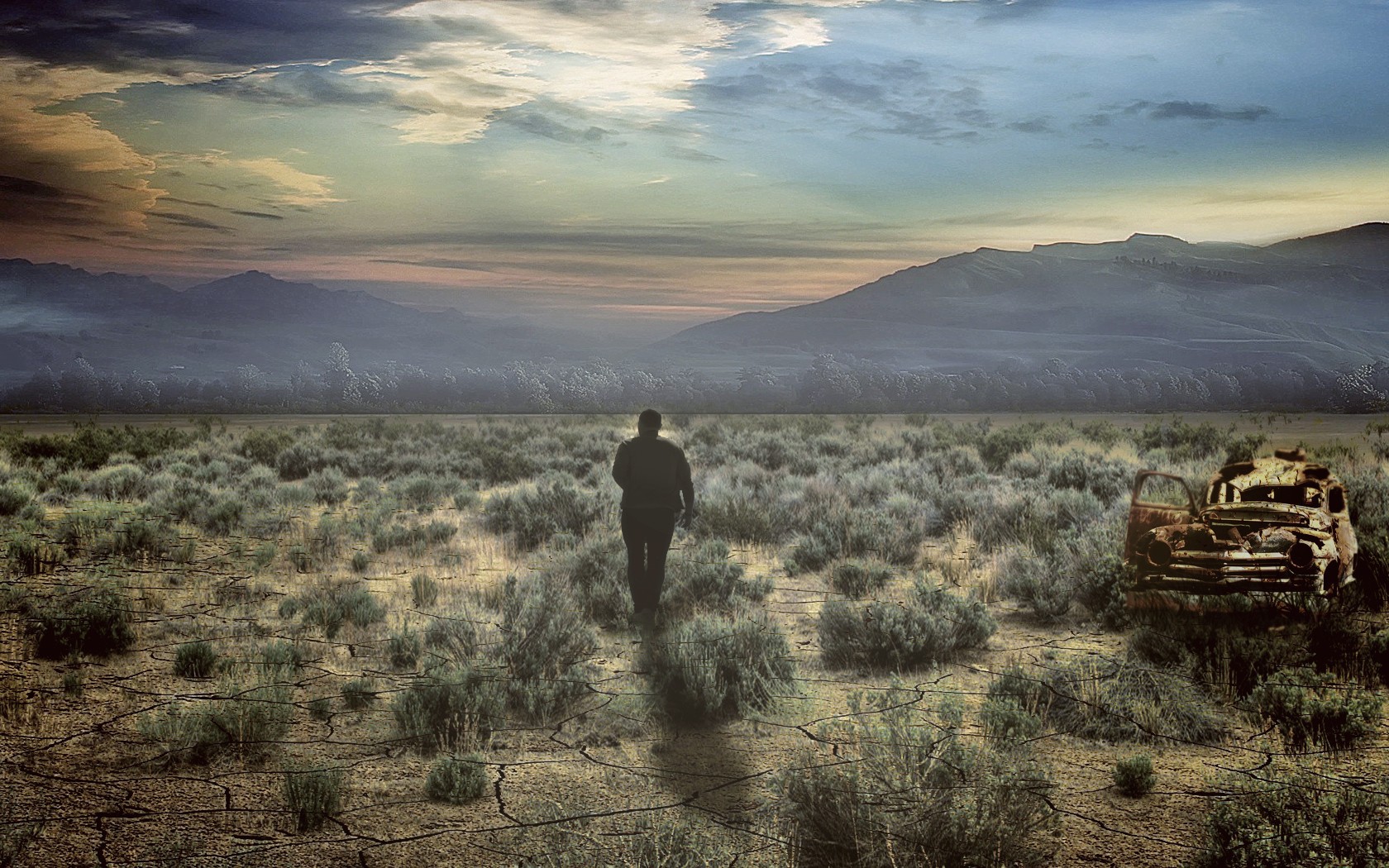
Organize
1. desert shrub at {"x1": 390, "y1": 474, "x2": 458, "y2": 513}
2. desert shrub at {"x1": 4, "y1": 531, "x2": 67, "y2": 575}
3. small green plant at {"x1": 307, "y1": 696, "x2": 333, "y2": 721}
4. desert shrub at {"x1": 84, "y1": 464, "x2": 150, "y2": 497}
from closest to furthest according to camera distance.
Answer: small green plant at {"x1": 307, "y1": 696, "x2": 333, "y2": 721}, desert shrub at {"x1": 4, "y1": 531, "x2": 67, "y2": 575}, desert shrub at {"x1": 390, "y1": 474, "x2": 458, "y2": 513}, desert shrub at {"x1": 84, "y1": 464, "x2": 150, "y2": 497}

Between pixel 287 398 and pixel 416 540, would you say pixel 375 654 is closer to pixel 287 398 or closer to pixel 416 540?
pixel 416 540

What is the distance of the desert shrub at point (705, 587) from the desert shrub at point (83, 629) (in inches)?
218

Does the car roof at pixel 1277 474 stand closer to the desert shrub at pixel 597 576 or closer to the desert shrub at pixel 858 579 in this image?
the desert shrub at pixel 858 579

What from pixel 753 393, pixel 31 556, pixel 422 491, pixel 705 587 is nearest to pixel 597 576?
pixel 705 587

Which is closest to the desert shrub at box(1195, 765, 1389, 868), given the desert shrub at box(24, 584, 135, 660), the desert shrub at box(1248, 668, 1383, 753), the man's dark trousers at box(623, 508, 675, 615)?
the desert shrub at box(1248, 668, 1383, 753)

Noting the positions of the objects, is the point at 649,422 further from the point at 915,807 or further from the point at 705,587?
the point at 915,807

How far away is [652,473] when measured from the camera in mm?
10125

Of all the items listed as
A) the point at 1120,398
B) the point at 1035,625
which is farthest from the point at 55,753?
the point at 1120,398

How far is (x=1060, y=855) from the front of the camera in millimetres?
5750

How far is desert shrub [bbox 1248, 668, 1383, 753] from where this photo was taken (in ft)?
24.0

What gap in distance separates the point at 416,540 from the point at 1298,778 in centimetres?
1276

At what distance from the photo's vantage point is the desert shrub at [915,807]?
5414mm

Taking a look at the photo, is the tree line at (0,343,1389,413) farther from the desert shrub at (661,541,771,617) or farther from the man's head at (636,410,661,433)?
the man's head at (636,410,661,433)

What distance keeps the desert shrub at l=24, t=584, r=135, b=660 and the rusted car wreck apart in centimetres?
945
